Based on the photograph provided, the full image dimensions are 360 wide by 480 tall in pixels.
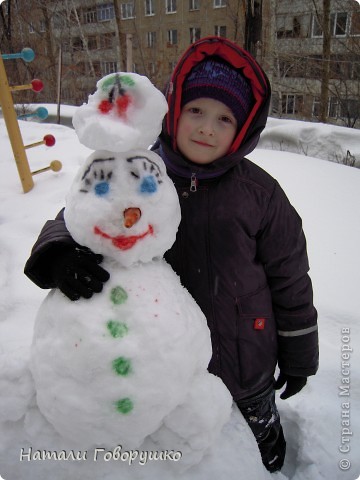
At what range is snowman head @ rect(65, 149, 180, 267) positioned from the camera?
71 cm

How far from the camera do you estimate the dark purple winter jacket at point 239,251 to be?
872mm

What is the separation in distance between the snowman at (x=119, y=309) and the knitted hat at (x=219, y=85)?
0.17 metres

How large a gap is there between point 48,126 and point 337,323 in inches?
178

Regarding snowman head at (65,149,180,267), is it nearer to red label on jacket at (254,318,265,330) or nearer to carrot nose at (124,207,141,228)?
carrot nose at (124,207,141,228)

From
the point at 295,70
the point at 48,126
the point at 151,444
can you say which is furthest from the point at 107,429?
the point at 295,70

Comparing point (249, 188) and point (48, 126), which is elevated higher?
point (249, 188)

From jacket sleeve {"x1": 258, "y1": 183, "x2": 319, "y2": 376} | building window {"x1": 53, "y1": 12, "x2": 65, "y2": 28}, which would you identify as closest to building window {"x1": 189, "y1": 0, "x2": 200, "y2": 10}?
building window {"x1": 53, "y1": 12, "x2": 65, "y2": 28}

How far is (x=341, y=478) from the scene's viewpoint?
112 centimetres

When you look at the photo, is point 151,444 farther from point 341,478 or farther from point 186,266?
point 341,478

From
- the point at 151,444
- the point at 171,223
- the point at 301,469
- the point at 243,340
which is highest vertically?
the point at 171,223

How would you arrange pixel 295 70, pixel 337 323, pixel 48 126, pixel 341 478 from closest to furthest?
pixel 341 478
pixel 337 323
pixel 48 126
pixel 295 70

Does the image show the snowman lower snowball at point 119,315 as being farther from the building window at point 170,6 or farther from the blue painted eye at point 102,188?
the building window at point 170,6

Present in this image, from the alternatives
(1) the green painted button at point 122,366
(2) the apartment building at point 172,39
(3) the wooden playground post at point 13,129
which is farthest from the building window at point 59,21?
(1) the green painted button at point 122,366

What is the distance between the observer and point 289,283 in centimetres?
97
